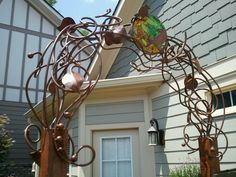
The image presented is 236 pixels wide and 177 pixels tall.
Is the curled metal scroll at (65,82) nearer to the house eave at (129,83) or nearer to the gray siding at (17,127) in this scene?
the house eave at (129,83)

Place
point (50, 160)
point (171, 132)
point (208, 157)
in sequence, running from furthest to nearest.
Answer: point (171, 132), point (208, 157), point (50, 160)

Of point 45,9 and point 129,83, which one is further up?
point 45,9

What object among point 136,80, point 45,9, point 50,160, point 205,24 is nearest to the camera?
point 50,160

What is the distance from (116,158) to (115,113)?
2.38 ft

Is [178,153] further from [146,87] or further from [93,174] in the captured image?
[93,174]

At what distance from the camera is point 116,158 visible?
4656mm

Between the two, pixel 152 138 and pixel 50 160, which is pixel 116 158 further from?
pixel 50 160

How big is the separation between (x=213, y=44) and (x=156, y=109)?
1353 mm

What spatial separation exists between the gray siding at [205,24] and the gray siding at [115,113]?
1.32 metres

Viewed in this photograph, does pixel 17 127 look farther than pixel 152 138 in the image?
Yes

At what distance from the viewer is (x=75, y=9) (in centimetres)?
1280

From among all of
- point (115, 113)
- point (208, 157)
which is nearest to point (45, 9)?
point (115, 113)

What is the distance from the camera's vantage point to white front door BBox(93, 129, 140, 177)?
4566 mm

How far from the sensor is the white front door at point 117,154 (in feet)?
15.0
